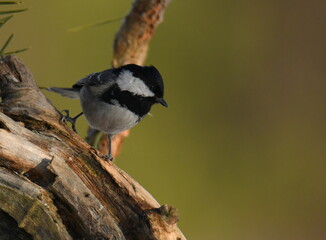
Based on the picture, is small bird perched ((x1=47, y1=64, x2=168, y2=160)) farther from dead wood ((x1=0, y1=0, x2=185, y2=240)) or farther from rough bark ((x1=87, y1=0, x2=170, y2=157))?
dead wood ((x1=0, y1=0, x2=185, y2=240))

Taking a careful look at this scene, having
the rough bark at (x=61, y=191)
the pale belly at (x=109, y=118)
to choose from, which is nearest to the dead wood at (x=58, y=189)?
the rough bark at (x=61, y=191)

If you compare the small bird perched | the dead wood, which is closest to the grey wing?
the small bird perched

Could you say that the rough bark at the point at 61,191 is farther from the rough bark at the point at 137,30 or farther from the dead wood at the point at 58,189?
the rough bark at the point at 137,30

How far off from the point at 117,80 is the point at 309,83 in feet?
4.87

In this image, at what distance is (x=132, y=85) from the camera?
217 centimetres

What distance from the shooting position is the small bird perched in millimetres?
2129

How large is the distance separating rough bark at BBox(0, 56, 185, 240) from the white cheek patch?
1.73 ft

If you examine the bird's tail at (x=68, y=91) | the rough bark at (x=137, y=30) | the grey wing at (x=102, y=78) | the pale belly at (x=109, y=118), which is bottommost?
the bird's tail at (x=68, y=91)

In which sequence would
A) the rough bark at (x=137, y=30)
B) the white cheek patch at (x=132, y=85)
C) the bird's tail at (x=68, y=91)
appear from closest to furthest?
the rough bark at (x=137, y=30)
the white cheek patch at (x=132, y=85)
the bird's tail at (x=68, y=91)

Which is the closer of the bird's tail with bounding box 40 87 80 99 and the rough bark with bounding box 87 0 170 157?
the rough bark with bounding box 87 0 170 157

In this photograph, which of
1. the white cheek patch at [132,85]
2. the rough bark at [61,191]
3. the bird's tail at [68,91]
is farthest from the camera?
the bird's tail at [68,91]

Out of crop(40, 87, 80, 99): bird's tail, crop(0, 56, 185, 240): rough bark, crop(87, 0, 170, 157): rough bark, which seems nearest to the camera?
crop(0, 56, 185, 240): rough bark

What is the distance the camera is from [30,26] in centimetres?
306

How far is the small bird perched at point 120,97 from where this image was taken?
2.13 m
